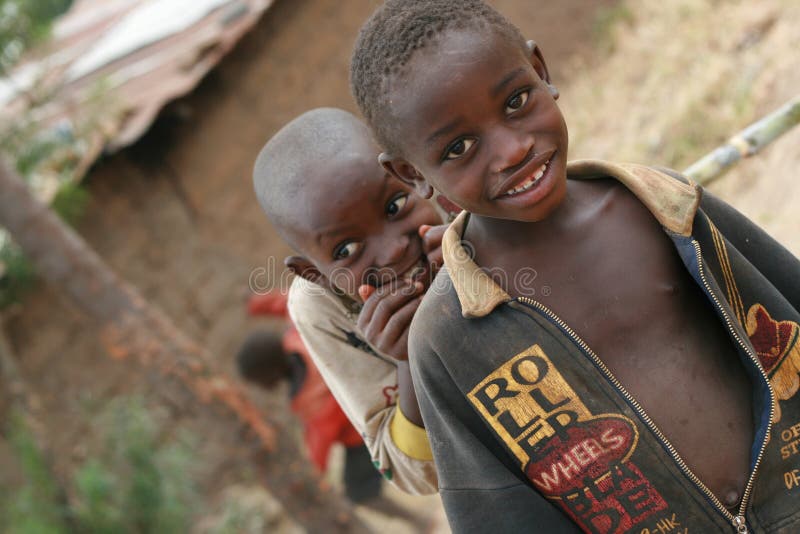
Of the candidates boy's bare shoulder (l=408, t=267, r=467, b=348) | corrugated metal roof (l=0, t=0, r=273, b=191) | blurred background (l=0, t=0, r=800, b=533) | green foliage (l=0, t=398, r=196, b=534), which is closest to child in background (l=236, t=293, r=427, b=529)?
blurred background (l=0, t=0, r=800, b=533)

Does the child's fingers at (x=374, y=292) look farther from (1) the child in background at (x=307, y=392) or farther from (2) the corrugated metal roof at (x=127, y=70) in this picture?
(2) the corrugated metal roof at (x=127, y=70)

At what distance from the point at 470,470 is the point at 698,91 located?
4774 millimetres

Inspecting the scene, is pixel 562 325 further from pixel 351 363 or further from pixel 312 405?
pixel 312 405

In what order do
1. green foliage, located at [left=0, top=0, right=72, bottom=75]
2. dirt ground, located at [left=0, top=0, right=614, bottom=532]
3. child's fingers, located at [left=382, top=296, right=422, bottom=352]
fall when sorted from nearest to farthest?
1. child's fingers, located at [left=382, top=296, right=422, bottom=352]
2. green foliage, located at [left=0, top=0, right=72, bottom=75]
3. dirt ground, located at [left=0, top=0, right=614, bottom=532]

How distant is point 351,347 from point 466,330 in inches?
25.7

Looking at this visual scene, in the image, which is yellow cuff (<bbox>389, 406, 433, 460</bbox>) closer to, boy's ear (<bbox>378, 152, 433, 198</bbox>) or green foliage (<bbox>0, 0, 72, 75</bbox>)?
boy's ear (<bbox>378, 152, 433, 198</bbox>)

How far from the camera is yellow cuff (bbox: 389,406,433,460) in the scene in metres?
1.77

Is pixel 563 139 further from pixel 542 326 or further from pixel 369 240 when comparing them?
pixel 369 240

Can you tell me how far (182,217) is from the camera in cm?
652

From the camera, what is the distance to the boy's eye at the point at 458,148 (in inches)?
51.4

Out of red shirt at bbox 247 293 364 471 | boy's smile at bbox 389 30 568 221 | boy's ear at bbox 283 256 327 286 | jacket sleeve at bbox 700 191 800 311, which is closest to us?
boy's smile at bbox 389 30 568 221

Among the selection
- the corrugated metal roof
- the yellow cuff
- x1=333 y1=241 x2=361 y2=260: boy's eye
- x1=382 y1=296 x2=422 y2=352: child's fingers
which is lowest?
the yellow cuff

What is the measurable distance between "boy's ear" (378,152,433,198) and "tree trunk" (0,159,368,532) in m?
2.88

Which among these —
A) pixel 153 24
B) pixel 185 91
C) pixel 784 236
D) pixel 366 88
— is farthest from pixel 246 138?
pixel 366 88
